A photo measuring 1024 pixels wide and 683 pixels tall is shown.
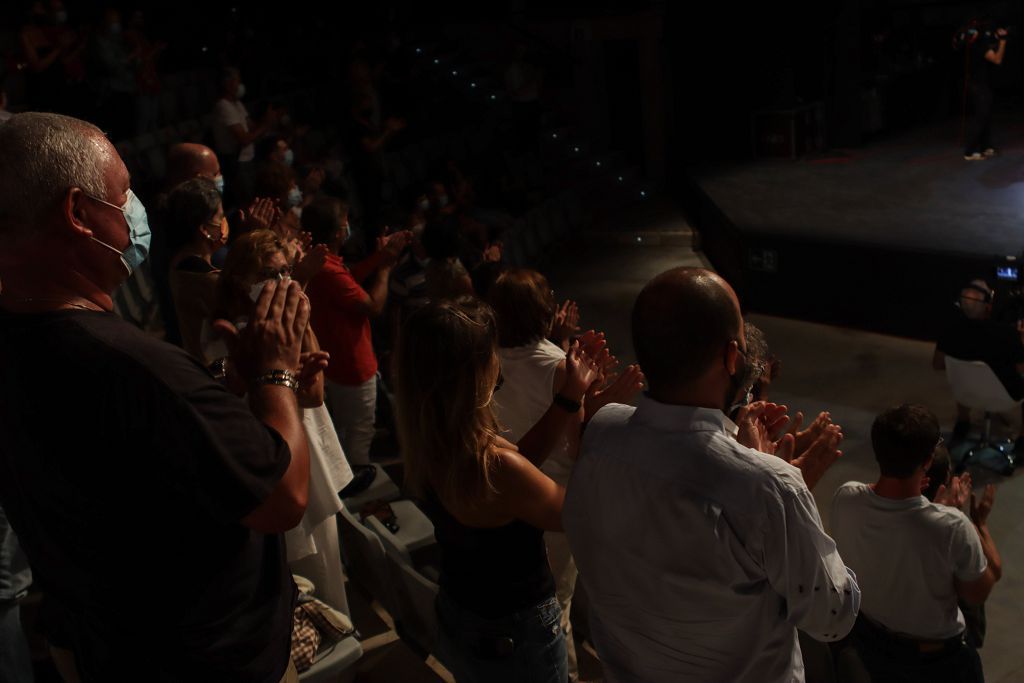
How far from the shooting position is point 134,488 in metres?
1.31

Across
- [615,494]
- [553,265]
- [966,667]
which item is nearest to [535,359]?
[615,494]

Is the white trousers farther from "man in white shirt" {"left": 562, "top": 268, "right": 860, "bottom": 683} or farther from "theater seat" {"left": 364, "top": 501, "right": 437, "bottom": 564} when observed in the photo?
"man in white shirt" {"left": 562, "top": 268, "right": 860, "bottom": 683}

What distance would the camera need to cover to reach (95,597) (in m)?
1.39

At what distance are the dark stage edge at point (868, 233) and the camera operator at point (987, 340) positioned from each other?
1024mm

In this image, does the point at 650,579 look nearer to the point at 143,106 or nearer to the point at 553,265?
the point at 143,106

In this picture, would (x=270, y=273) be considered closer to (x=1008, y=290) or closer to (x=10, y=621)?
(x=10, y=621)

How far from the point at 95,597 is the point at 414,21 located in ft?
37.3

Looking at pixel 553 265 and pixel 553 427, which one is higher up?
pixel 553 427

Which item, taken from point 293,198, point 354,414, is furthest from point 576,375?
point 293,198

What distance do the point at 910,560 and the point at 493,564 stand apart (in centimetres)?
114

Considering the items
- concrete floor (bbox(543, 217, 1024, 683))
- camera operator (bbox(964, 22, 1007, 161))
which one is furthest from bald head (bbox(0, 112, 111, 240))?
camera operator (bbox(964, 22, 1007, 161))

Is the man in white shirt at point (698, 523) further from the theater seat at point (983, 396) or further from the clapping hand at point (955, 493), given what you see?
the theater seat at point (983, 396)

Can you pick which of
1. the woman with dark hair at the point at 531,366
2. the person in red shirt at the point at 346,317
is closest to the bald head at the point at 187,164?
the person in red shirt at the point at 346,317

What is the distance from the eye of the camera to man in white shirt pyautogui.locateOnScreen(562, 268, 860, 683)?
56.7 inches
